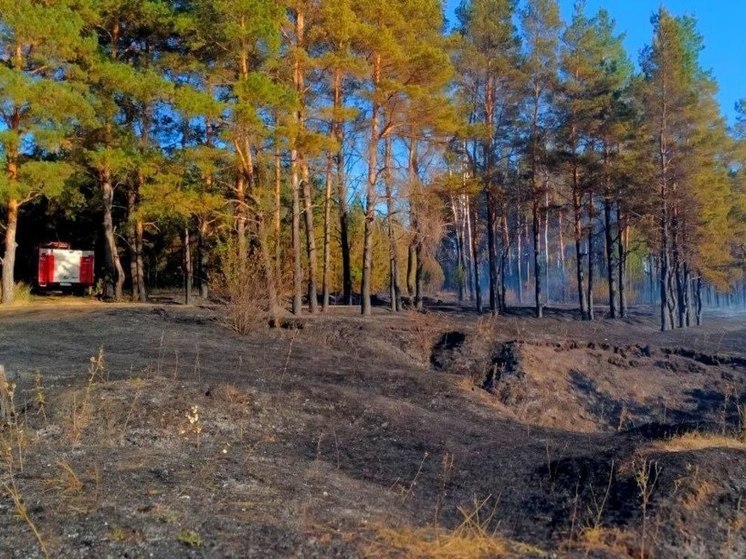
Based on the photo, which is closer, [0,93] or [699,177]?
[0,93]

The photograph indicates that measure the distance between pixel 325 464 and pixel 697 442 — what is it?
4875mm

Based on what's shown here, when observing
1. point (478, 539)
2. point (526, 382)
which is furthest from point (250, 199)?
point (478, 539)

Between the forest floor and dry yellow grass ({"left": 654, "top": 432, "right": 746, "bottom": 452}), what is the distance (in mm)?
46

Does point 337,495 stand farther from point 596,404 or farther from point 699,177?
point 699,177

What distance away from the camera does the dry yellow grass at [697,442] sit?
7816mm

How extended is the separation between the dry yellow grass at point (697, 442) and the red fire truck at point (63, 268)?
3165cm

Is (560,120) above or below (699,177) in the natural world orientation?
above

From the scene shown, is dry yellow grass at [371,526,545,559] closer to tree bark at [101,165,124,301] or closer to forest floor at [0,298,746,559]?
forest floor at [0,298,746,559]

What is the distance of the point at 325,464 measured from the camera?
261 inches

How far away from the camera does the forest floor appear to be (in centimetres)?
433

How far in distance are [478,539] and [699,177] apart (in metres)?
31.0

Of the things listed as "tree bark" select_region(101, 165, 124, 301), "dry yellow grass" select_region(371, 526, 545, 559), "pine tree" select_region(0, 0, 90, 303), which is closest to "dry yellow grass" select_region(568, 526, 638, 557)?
"dry yellow grass" select_region(371, 526, 545, 559)

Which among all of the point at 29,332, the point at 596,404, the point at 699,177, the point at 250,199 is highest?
the point at 699,177

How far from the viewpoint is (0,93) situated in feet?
70.9
